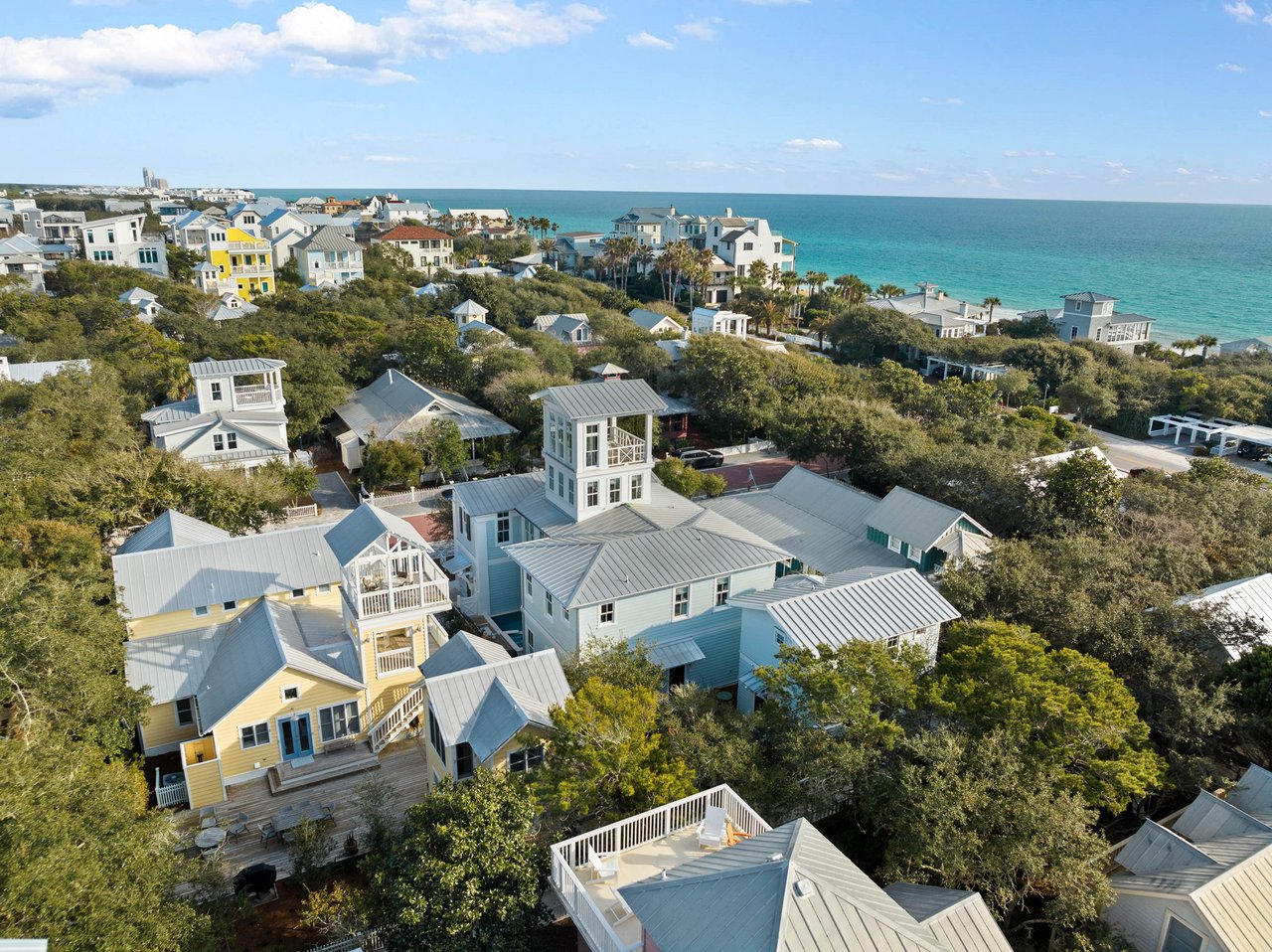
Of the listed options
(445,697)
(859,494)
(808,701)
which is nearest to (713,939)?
(808,701)

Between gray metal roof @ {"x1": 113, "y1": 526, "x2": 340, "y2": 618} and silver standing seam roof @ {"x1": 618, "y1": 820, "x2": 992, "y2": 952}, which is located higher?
Answer: silver standing seam roof @ {"x1": 618, "y1": 820, "x2": 992, "y2": 952}

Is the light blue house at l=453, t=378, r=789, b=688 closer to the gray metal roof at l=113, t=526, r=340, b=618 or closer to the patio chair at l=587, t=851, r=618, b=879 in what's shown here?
the gray metal roof at l=113, t=526, r=340, b=618

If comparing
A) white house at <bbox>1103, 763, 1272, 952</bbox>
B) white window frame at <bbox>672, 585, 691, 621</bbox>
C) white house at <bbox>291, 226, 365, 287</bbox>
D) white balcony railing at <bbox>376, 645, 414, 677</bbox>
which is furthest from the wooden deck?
white house at <bbox>291, 226, 365, 287</bbox>

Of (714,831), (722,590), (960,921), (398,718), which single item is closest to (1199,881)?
(960,921)

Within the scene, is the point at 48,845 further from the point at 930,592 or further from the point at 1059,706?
the point at 930,592

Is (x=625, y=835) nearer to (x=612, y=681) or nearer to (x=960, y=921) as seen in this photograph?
(x=612, y=681)

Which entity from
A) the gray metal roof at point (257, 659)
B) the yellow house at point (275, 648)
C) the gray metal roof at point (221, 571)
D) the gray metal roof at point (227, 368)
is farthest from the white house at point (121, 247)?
the gray metal roof at point (257, 659)
